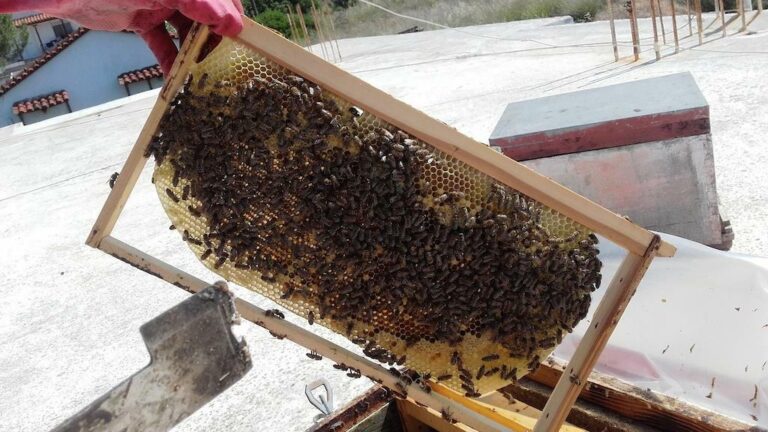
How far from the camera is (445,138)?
172 cm

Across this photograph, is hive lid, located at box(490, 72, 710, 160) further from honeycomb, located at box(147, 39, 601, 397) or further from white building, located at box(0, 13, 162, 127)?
white building, located at box(0, 13, 162, 127)

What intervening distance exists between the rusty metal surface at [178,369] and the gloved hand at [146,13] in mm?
Result: 762

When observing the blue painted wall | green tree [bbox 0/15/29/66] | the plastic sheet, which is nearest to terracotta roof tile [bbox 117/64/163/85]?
the blue painted wall

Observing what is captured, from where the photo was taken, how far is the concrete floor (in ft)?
13.1

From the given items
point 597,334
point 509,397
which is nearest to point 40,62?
point 509,397

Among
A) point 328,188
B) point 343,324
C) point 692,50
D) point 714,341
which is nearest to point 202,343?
point 328,188

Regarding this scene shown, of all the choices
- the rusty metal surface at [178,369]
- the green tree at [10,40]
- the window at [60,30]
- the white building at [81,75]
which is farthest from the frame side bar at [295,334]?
Answer: the window at [60,30]

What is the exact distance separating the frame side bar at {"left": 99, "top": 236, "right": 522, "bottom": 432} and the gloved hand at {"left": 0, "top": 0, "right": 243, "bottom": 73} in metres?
0.59

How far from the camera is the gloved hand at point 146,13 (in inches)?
59.0

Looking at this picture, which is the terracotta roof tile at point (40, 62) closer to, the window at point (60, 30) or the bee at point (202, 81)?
the window at point (60, 30)

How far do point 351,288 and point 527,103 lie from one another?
2.76 m

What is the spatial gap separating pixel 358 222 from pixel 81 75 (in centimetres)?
2465

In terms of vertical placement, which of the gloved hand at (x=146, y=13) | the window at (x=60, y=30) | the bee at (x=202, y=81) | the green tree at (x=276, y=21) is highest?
the window at (x=60, y=30)

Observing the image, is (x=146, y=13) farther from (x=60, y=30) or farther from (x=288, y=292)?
(x=60, y=30)
